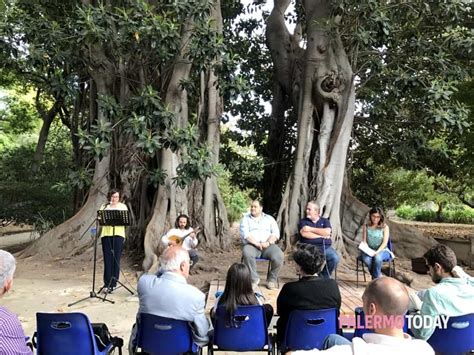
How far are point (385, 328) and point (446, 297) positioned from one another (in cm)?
126

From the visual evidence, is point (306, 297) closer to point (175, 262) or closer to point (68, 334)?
point (175, 262)

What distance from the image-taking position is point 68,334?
2.87 meters

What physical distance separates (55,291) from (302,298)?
439 cm

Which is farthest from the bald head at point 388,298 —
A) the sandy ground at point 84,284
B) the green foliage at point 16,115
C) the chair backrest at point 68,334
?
the green foliage at point 16,115

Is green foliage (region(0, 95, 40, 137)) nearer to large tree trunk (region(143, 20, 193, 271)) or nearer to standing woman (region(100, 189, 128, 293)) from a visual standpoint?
large tree trunk (region(143, 20, 193, 271))

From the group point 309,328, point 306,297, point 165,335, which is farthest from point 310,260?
point 165,335

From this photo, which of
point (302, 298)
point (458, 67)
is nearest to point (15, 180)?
point (458, 67)

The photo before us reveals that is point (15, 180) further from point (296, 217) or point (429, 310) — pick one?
point (429, 310)

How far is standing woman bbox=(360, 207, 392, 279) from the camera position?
19.7 feet

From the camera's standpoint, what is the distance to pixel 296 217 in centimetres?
879

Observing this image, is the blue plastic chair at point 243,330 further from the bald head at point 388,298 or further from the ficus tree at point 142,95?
the ficus tree at point 142,95

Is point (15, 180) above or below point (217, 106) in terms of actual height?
below

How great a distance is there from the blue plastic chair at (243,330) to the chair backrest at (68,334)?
0.78 meters

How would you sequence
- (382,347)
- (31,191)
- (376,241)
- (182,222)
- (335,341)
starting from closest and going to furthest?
(382,347) < (335,341) < (376,241) < (182,222) < (31,191)
